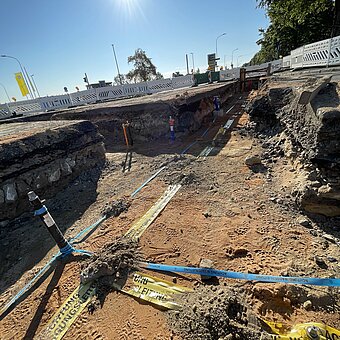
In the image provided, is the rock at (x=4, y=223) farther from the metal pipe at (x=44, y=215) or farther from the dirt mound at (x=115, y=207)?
the dirt mound at (x=115, y=207)

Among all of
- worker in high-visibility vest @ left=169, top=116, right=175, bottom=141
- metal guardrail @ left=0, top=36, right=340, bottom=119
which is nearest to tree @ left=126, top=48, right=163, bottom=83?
metal guardrail @ left=0, top=36, right=340, bottom=119

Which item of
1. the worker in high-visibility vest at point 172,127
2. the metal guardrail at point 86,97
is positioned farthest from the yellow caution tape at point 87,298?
the metal guardrail at point 86,97

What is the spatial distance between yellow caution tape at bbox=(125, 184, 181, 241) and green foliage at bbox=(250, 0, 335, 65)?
55.8 feet

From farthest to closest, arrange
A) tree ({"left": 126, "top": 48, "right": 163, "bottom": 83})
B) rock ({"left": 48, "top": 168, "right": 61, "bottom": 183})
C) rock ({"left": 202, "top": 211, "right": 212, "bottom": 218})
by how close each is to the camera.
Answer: tree ({"left": 126, "top": 48, "right": 163, "bottom": 83}) → rock ({"left": 48, "top": 168, "right": 61, "bottom": 183}) → rock ({"left": 202, "top": 211, "right": 212, "bottom": 218})

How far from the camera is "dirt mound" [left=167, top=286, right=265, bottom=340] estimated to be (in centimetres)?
160

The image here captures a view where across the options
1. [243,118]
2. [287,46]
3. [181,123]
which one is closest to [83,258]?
[181,123]

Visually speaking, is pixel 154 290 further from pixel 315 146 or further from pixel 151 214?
pixel 315 146

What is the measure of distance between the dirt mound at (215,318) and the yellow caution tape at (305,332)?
17cm

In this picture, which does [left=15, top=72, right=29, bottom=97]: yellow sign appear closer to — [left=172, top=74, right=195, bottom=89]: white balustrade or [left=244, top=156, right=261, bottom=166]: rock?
[left=172, top=74, right=195, bottom=89]: white balustrade

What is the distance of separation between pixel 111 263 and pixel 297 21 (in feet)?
78.0

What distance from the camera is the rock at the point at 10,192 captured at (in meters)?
3.67

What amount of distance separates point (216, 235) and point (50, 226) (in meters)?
2.36

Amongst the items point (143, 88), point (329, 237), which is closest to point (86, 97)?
point (143, 88)

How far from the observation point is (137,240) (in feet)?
9.12
